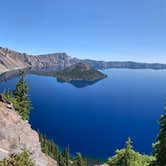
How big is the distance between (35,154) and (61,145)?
397 ft

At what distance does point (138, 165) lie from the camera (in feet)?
134

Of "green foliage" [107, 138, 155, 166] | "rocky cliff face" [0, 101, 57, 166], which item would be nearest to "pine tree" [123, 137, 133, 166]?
"green foliage" [107, 138, 155, 166]

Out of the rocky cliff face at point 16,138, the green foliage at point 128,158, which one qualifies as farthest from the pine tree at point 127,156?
the rocky cliff face at point 16,138

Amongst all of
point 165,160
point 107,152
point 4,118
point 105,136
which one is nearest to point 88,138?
point 105,136

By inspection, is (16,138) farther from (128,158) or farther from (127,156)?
(128,158)

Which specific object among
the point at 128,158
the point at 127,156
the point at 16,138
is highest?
the point at 16,138

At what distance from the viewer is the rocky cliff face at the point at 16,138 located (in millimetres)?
40594

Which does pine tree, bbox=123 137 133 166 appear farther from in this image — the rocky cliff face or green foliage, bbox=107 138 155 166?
the rocky cliff face

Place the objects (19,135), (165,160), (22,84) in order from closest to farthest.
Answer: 1. (165,160)
2. (19,135)
3. (22,84)

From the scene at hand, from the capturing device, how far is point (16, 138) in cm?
4422

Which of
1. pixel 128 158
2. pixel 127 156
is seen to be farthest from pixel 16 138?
pixel 128 158

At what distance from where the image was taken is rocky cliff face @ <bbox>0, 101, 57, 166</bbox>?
40594mm

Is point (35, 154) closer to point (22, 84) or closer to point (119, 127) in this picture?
point (22, 84)

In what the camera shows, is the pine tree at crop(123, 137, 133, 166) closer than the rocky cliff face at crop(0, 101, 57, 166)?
Yes
